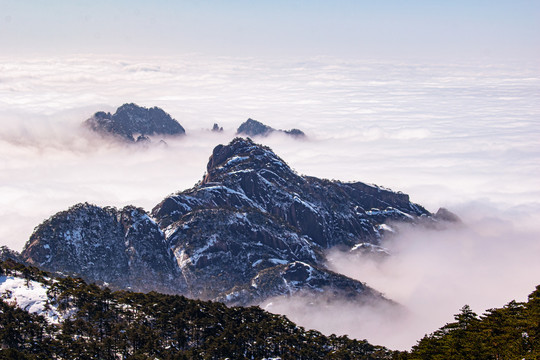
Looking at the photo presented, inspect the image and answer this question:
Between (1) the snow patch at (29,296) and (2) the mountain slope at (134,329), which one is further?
(1) the snow patch at (29,296)

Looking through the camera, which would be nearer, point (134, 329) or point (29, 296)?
point (134, 329)

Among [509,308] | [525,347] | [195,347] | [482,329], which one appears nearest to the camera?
[525,347]

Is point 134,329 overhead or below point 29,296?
below

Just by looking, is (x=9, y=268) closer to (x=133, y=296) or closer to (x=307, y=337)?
(x=133, y=296)

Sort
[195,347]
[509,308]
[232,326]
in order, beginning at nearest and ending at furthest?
[509,308] < [195,347] < [232,326]

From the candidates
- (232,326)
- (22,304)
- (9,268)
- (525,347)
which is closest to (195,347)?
(232,326)

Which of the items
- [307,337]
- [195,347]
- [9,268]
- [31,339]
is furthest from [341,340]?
[9,268]

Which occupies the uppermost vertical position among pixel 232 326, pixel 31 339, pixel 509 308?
pixel 509 308

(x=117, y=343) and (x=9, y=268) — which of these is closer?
(x=117, y=343)

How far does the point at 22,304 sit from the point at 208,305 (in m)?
55.1

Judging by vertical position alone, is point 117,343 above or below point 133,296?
below

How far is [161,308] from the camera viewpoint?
16725cm

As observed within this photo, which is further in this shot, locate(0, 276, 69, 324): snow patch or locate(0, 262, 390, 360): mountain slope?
locate(0, 276, 69, 324): snow patch

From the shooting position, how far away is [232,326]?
166 m
